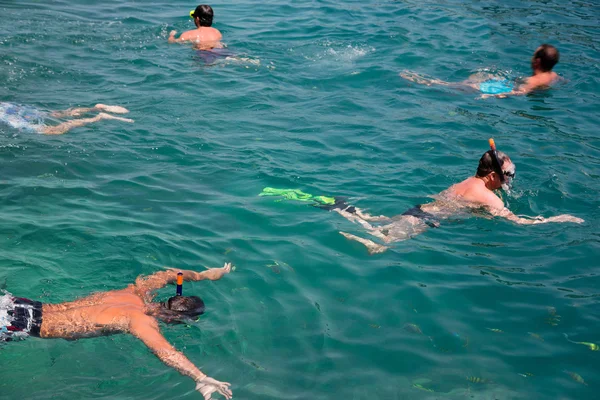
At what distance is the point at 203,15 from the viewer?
41.7ft

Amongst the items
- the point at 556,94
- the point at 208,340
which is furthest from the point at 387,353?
the point at 556,94

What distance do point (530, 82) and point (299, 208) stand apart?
6145mm

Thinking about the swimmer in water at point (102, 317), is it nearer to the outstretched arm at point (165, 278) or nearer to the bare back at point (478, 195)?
the outstretched arm at point (165, 278)

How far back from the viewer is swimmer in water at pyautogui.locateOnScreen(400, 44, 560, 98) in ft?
36.9

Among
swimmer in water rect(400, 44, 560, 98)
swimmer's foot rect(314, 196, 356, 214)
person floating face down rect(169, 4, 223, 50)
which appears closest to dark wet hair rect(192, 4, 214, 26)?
person floating face down rect(169, 4, 223, 50)

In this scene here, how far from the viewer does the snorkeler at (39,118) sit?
8695 millimetres

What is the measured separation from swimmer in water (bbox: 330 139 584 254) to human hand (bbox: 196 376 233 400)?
2828 mm

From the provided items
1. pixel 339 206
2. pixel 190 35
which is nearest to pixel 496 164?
pixel 339 206

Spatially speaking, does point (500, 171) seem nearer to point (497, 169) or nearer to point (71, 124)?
point (497, 169)

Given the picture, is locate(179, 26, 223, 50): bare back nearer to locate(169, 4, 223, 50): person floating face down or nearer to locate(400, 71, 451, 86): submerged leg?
locate(169, 4, 223, 50): person floating face down

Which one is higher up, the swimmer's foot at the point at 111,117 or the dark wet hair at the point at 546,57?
the dark wet hair at the point at 546,57

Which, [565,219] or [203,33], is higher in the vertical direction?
[203,33]

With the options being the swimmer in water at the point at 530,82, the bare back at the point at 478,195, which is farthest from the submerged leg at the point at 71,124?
the swimmer in water at the point at 530,82

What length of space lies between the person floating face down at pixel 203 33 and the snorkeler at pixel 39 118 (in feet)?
12.7
